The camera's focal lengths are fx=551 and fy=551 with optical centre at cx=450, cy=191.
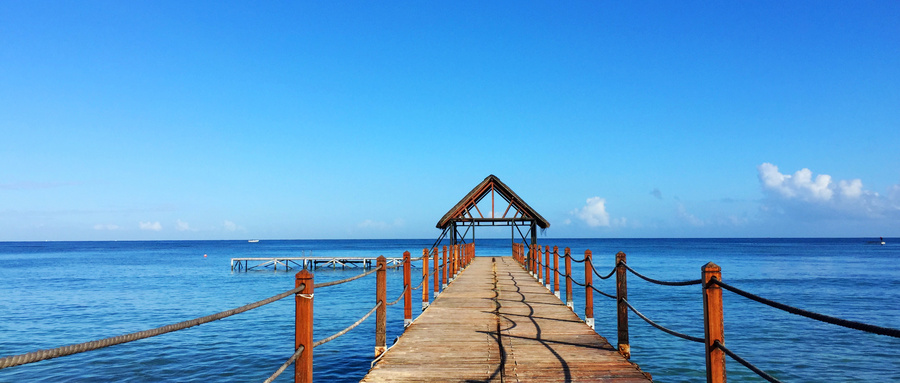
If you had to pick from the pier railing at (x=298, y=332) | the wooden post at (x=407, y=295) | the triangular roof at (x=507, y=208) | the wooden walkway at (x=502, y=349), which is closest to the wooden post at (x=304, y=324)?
the pier railing at (x=298, y=332)

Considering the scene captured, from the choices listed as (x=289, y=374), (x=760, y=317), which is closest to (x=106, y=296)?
(x=289, y=374)

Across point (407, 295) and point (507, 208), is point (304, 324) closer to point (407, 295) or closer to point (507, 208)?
point (407, 295)

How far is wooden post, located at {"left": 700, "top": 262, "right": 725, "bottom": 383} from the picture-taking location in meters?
4.17

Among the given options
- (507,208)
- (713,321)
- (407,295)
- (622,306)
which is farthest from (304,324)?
(507,208)

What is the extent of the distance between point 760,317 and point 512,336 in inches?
649

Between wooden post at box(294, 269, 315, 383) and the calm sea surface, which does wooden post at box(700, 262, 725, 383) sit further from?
the calm sea surface

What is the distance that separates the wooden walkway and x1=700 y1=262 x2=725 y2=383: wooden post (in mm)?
1080

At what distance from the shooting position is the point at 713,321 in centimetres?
421

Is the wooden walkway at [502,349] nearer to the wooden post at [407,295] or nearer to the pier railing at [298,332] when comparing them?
the wooden post at [407,295]

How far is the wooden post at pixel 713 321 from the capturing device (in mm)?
4172

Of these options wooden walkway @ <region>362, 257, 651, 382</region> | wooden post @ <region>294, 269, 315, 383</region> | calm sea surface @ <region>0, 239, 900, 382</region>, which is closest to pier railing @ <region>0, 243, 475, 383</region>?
wooden post @ <region>294, 269, 315, 383</region>

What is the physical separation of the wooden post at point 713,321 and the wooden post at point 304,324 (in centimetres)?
299

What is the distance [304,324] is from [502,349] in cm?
321

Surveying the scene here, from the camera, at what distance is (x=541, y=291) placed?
531 inches
